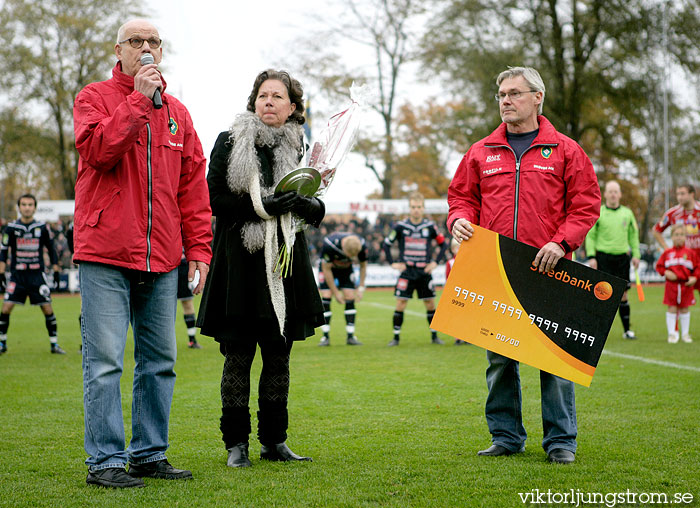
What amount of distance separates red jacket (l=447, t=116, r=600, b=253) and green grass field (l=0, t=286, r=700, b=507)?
132 cm

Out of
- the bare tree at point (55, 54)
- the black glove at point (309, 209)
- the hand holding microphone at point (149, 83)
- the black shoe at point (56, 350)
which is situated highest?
the bare tree at point (55, 54)

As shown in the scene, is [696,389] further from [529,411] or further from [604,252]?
[604,252]

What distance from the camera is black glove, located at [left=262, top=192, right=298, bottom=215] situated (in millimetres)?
4094

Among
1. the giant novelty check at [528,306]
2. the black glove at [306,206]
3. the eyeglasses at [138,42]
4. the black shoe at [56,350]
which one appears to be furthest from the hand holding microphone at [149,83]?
the black shoe at [56,350]

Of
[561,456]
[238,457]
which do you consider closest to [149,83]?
[238,457]

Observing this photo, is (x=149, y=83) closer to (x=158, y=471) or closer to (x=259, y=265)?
(x=259, y=265)

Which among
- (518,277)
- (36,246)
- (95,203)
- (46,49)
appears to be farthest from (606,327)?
(46,49)

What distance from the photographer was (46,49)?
112ft

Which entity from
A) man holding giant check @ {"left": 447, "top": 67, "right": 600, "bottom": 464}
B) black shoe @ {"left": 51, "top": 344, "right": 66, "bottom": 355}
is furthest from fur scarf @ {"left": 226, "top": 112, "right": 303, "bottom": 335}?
black shoe @ {"left": 51, "top": 344, "right": 66, "bottom": 355}

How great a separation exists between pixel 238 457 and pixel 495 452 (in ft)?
4.90

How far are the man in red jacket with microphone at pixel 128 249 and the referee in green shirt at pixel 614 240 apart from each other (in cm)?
904

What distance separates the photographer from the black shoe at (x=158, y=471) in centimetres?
395

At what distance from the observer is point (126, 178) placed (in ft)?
12.3

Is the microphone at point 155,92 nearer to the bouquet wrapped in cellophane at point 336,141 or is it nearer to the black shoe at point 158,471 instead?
the bouquet wrapped in cellophane at point 336,141
